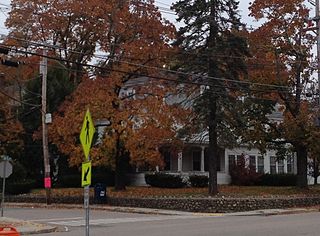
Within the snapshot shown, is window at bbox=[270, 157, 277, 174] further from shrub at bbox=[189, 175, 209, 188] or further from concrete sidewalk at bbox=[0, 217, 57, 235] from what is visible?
concrete sidewalk at bbox=[0, 217, 57, 235]

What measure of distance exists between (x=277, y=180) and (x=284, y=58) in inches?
599

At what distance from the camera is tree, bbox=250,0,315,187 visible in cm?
3647

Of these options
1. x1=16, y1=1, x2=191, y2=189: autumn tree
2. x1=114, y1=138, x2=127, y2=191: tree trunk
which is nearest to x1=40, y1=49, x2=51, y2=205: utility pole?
x1=16, y1=1, x2=191, y2=189: autumn tree

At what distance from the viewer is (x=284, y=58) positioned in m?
37.0

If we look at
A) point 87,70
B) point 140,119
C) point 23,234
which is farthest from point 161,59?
point 23,234

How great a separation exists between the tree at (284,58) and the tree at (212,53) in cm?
545

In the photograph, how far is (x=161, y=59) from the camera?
114 feet

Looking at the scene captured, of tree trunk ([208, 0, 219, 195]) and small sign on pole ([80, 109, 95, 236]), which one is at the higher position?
tree trunk ([208, 0, 219, 195])

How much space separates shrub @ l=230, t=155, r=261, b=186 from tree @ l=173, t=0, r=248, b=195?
52.9 ft

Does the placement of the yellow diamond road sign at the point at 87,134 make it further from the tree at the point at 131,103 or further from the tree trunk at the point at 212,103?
the tree at the point at 131,103

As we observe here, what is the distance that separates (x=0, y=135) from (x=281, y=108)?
813 inches

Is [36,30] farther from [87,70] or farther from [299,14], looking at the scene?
[299,14]

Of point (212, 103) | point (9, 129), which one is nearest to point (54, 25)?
point (9, 129)

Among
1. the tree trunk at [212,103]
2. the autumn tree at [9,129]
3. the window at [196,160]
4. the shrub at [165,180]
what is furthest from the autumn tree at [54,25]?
the tree trunk at [212,103]
